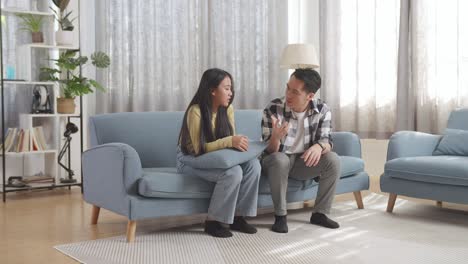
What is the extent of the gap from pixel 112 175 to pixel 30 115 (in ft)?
5.95

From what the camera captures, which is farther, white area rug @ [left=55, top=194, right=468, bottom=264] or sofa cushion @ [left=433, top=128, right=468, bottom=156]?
sofa cushion @ [left=433, top=128, right=468, bottom=156]

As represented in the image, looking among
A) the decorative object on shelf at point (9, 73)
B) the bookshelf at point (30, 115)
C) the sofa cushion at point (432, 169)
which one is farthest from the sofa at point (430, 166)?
the decorative object on shelf at point (9, 73)

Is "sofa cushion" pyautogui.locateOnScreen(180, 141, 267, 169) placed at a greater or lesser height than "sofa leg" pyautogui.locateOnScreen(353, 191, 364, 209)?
greater

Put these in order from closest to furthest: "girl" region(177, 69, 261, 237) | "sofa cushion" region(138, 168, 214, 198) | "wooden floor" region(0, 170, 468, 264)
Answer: "wooden floor" region(0, 170, 468, 264), "sofa cushion" region(138, 168, 214, 198), "girl" region(177, 69, 261, 237)

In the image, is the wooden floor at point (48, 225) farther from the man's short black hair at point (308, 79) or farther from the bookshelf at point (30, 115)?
the man's short black hair at point (308, 79)

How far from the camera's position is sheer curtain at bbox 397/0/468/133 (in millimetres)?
4973

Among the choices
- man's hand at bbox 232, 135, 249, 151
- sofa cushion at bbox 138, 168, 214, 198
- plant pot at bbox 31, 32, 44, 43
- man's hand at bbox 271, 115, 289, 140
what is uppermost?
plant pot at bbox 31, 32, 44, 43

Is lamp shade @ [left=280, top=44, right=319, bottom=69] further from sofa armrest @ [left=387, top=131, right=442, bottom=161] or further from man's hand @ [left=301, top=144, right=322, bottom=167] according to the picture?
man's hand @ [left=301, top=144, right=322, bottom=167]

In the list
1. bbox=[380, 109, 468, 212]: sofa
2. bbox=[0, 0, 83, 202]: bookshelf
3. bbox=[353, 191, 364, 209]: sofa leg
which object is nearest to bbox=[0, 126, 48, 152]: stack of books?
bbox=[0, 0, 83, 202]: bookshelf

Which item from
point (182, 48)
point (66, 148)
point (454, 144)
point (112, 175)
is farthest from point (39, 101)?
point (454, 144)

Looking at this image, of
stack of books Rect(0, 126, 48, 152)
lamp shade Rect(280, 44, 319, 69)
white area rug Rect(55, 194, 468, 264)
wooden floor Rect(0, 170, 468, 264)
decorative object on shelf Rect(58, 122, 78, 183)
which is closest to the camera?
white area rug Rect(55, 194, 468, 264)

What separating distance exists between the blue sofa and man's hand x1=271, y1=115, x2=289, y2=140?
27 centimetres

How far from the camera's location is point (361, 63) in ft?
18.7

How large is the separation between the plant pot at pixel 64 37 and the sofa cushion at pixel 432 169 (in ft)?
8.73
